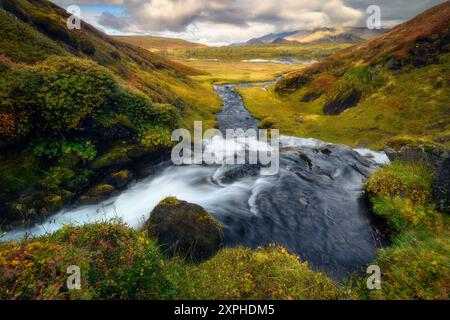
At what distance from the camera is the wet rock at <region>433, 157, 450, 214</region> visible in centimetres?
1423

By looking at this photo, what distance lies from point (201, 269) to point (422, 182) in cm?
1324

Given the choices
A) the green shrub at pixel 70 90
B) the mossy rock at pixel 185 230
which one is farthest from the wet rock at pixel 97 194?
the mossy rock at pixel 185 230

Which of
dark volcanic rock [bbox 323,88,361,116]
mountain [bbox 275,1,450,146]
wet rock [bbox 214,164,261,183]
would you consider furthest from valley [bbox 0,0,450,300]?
dark volcanic rock [bbox 323,88,361,116]

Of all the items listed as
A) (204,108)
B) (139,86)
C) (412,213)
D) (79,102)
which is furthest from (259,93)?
(412,213)

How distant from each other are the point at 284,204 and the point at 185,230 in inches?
300

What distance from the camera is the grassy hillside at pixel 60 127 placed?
50.8ft

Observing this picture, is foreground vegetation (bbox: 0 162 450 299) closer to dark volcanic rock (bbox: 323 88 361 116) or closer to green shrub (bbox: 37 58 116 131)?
green shrub (bbox: 37 58 116 131)

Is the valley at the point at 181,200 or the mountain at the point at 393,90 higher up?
the mountain at the point at 393,90

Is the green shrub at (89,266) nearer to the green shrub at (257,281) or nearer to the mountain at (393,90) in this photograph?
the green shrub at (257,281)

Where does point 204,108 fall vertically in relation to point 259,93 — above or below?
below

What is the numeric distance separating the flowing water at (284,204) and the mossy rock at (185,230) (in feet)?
5.69

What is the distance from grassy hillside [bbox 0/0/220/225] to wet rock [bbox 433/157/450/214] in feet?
57.6

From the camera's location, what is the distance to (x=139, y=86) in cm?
3116
